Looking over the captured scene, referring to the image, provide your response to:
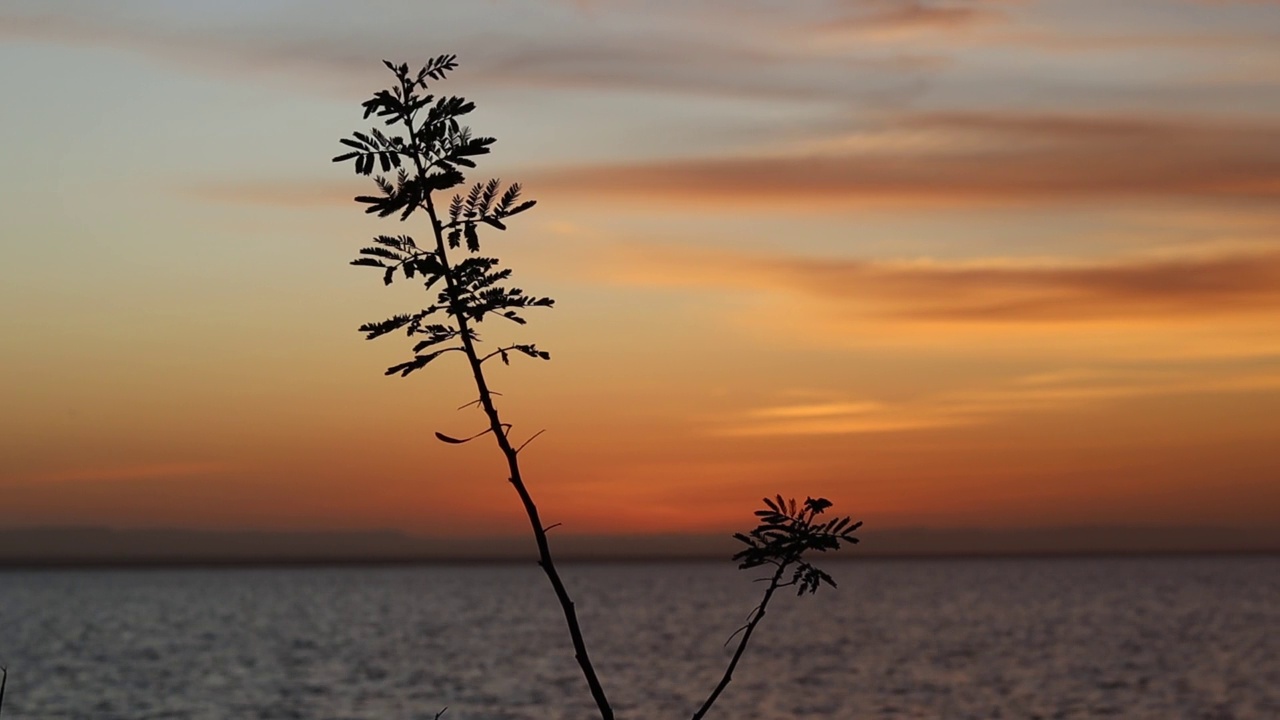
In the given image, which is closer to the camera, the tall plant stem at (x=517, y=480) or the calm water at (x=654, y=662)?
the tall plant stem at (x=517, y=480)

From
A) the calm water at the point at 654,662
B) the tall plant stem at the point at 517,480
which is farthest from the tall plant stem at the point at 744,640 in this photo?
the calm water at the point at 654,662

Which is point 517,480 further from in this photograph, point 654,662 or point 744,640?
point 654,662

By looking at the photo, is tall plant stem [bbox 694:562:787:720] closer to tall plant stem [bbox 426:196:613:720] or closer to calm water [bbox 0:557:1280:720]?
tall plant stem [bbox 426:196:613:720]

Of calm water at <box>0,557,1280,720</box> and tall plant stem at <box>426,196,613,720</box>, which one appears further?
calm water at <box>0,557,1280,720</box>

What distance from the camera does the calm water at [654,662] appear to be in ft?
195

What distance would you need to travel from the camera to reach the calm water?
195 ft

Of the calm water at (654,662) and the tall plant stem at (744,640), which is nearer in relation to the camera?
the tall plant stem at (744,640)

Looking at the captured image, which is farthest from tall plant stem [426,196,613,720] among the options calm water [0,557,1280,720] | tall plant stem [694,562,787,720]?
calm water [0,557,1280,720]

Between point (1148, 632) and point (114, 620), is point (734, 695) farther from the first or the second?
point (114, 620)

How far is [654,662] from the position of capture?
79.1m

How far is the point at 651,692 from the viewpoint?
63.3m

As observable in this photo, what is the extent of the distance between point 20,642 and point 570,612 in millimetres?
104991

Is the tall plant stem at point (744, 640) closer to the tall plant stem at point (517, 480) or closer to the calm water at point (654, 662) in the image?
the tall plant stem at point (517, 480)

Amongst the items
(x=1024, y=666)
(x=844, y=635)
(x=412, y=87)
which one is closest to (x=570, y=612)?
(x=412, y=87)
